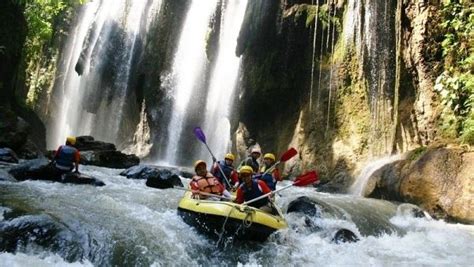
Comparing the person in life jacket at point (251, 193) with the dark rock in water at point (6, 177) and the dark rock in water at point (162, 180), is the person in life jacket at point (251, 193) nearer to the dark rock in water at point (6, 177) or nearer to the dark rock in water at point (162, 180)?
the dark rock in water at point (162, 180)

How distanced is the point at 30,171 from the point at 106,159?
8.58 metres

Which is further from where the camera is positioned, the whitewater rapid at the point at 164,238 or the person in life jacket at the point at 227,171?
the person in life jacket at the point at 227,171

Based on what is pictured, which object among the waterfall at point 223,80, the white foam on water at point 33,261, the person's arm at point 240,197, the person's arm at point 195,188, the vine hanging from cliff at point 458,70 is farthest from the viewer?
the waterfall at point 223,80

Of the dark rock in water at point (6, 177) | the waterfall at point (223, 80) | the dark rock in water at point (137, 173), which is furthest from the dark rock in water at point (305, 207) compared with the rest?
the waterfall at point (223, 80)

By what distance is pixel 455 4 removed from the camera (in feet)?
46.3

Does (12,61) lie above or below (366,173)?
above

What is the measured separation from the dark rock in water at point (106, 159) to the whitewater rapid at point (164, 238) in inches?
337

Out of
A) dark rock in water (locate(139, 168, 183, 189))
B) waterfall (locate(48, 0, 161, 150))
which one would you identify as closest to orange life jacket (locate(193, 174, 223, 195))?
dark rock in water (locate(139, 168, 183, 189))

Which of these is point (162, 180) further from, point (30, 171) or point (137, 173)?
→ point (30, 171)

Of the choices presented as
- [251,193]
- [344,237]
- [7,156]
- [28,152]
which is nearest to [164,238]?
[251,193]

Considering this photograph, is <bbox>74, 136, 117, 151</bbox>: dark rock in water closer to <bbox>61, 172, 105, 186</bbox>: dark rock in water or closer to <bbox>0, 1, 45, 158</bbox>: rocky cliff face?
<bbox>0, 1, 45, 158</bbox>: rocky cliff face

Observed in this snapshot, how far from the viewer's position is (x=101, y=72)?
3553cm

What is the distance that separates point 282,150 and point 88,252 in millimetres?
15344

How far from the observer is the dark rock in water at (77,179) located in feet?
38.4
